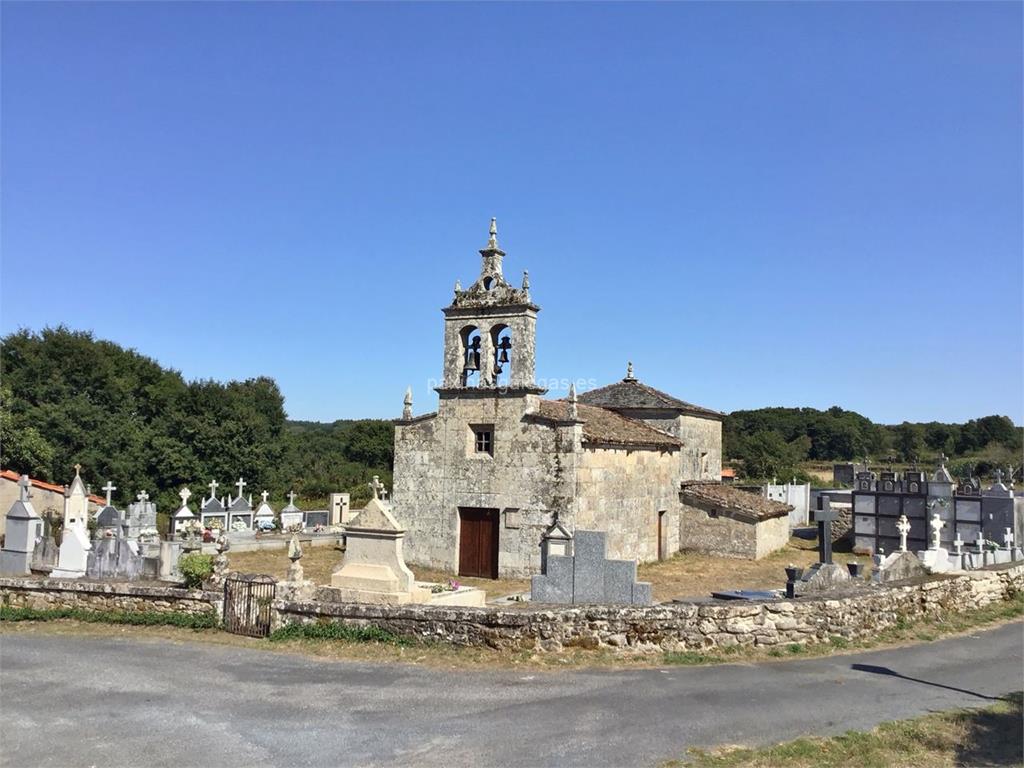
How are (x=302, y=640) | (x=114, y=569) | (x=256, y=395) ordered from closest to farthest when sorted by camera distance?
(x=302, y=640)
(x=114, y=569)
(x=256, y=395)

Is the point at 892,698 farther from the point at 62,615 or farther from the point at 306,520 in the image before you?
the point at 306,520

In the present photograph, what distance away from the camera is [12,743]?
7.55m

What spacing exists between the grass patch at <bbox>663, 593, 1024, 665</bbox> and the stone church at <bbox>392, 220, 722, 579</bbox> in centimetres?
799

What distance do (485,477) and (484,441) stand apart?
102 cm

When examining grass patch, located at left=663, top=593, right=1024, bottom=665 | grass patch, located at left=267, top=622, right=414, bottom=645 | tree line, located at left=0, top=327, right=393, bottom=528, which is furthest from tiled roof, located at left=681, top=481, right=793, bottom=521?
tree line, located at left=0, top=327, right=393, bottom=528

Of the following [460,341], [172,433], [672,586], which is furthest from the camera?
[172,433]

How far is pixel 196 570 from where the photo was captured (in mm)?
13906

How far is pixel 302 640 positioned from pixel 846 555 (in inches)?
865

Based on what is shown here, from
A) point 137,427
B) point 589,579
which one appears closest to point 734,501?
point 589,579

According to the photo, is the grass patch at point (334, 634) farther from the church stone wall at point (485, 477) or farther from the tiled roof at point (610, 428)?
the tiled roof at point (610, 428)

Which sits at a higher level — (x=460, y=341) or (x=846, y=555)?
(x=460, y=341)

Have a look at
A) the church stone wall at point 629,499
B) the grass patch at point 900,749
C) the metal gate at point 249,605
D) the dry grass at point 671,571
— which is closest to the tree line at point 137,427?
the dry grass at point 671,571

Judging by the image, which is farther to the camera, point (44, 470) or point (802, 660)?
point (44, 470)

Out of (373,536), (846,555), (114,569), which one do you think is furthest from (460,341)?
(846,555)
